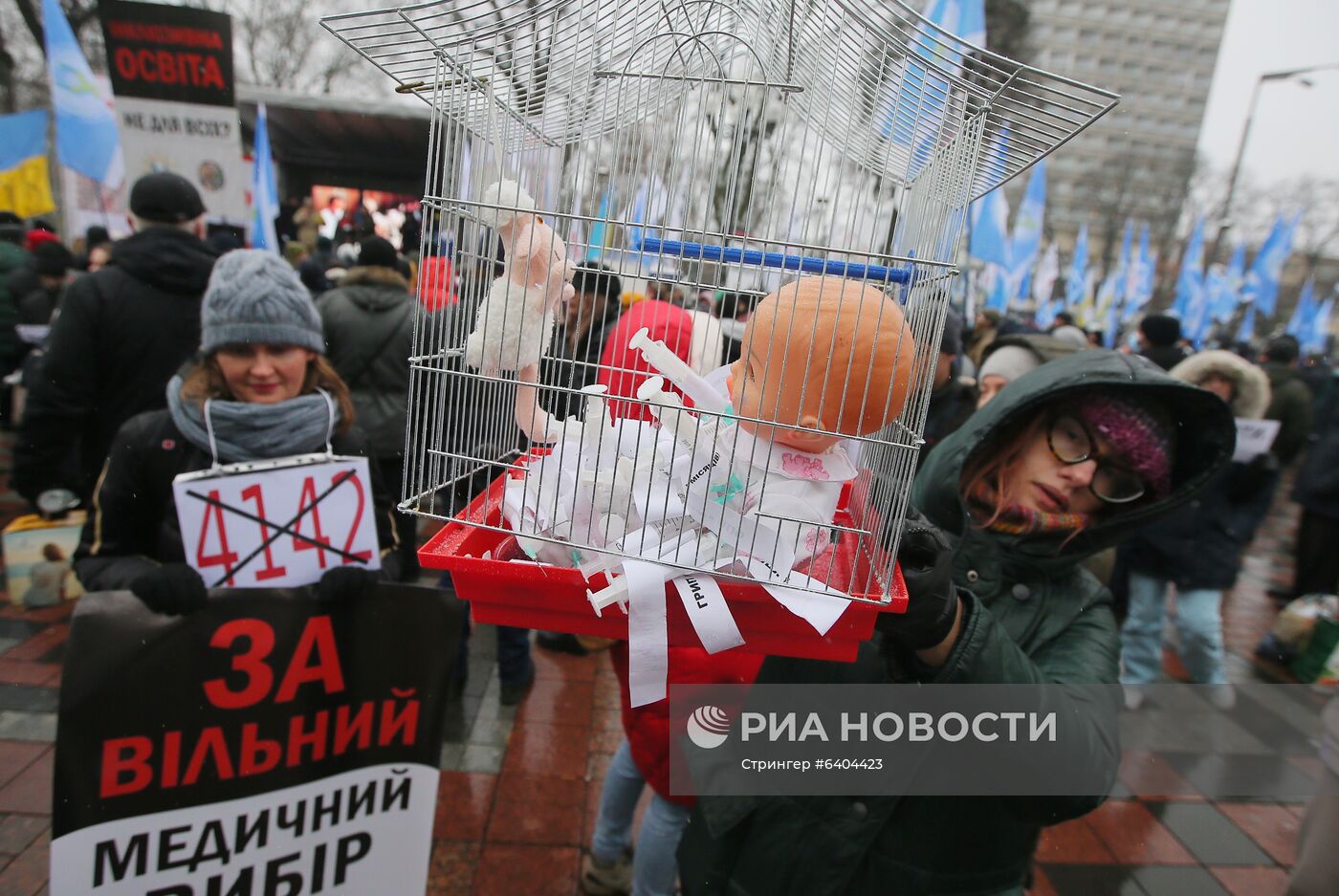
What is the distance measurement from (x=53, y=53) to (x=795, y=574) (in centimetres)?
670

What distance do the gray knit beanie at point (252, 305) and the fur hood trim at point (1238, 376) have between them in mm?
4174

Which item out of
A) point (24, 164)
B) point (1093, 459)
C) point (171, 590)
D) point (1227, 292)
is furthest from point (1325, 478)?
point (1227, 292)

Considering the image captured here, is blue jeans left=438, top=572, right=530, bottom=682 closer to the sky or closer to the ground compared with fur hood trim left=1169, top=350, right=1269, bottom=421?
closer to the ground

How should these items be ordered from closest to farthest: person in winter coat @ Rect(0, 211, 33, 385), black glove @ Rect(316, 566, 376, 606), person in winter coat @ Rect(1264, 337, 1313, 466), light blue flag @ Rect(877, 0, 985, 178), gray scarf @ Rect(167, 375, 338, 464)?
light blue flag @ Rect(877, 0, 985, 178) → black glove @ Rect(316, 566, 376, 606) → gray scarf @ Rect(167, 375, 338, 464) → person in winter coat @ Rect(1264, 337, 1313, 466) → person in winter coat @ Rect(0, 211, 33, 385)

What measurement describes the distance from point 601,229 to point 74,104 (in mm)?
5817

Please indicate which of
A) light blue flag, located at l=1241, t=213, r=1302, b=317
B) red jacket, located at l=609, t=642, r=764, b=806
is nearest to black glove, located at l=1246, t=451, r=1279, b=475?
red jacket, located at l=609, t=642, r=764, b=806

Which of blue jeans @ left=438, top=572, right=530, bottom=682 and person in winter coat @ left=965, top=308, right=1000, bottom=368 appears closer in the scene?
blue jeans @ left=438, top=572, right=530, bottom=682

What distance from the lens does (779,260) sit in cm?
116

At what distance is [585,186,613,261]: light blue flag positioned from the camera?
100 centimetres

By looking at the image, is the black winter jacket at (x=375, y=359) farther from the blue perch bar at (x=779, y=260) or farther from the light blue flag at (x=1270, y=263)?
the light blue flag at (x=1270, y=263)

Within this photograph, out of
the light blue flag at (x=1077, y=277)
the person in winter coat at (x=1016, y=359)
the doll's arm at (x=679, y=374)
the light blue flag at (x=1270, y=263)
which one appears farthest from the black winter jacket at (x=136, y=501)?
the light blue flag at (x=1270, y=263)

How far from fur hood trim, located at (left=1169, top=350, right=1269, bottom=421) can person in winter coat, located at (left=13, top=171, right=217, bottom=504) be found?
4.79 metres

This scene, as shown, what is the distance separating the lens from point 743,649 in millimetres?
1113

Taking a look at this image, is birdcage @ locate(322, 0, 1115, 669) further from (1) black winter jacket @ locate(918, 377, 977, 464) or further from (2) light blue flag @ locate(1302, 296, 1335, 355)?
(2) light blue flag @ locate(1302, 296, 1335, 355)
